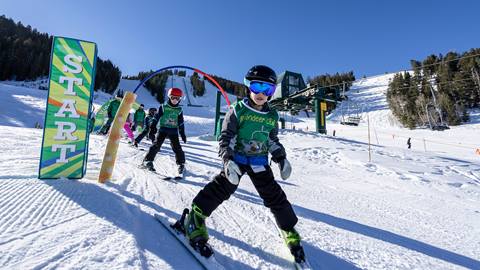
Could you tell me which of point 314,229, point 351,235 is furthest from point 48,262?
point 351,235

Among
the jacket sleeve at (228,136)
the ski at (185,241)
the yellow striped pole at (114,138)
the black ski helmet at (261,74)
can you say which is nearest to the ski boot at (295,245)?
the ski at (185,241)

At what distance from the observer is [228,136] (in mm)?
2219

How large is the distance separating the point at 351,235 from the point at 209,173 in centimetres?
319

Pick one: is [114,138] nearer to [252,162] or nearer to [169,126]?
[169,126]

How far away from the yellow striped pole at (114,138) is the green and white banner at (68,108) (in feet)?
0.94

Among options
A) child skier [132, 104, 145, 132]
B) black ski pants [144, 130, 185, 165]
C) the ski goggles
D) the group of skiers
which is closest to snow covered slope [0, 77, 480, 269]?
the group of skiers

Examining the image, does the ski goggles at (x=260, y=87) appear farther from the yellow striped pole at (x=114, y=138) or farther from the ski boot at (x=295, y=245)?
the yellow striped pole at (x=114, y=138)

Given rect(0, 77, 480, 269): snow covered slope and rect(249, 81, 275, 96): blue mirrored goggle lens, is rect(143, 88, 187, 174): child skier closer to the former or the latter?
rect(0, 77, 480, 269): snow covered slope

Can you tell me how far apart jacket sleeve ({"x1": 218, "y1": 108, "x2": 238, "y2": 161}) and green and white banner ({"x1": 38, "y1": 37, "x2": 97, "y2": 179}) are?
7.99ft

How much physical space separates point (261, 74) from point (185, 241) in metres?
1.50

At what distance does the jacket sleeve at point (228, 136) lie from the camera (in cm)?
214

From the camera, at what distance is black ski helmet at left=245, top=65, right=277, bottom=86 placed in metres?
2.34

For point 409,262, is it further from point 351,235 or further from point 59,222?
point 59,222

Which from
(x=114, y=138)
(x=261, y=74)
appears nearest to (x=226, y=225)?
(x=261, y=74)
